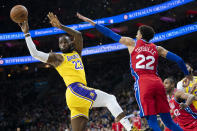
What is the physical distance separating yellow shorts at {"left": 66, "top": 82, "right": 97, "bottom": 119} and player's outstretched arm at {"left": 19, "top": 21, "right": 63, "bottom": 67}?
0.44 meters

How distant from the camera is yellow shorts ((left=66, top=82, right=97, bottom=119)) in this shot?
3682 mm

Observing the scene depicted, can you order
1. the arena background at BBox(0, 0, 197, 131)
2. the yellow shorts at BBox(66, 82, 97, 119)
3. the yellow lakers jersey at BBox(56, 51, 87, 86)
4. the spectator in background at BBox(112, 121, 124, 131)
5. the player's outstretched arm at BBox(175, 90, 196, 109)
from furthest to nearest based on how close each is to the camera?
1. the arena background at BBox(0, 0, 197, 131)
2. the spectator in background at BBox(112, 121, 124, 131)
3. the player's outstretched arm at BBox(175, 90, 196, 109)
4. the yellow lakers jersey at BBox(56, 51, 87, 86)
5. the yellow shorts at BBox(66, 82, 97, 119)

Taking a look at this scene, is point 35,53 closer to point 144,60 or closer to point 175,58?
point 144,60

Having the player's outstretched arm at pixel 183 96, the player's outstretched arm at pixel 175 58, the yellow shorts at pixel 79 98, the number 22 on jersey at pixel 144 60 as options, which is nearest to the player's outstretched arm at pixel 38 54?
the yellow shorts at pixel 79 98

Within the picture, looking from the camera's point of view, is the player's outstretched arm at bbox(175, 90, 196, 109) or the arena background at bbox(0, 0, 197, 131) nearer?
the player's outstretched arm at bbox(175, 90, 196, 109)

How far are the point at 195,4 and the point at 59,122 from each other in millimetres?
11308

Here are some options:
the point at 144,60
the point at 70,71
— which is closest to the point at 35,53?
the point at 70,71

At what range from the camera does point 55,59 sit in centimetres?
379

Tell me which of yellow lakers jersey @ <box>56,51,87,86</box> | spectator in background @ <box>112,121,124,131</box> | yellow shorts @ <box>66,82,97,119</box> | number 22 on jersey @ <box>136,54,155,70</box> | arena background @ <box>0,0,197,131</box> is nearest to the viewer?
number 22 on jersey @ <box>136,54,155,70</box>

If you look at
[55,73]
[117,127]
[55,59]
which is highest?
[55,73]

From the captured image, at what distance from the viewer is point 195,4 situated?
619 inches

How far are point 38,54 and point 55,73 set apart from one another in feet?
68.4

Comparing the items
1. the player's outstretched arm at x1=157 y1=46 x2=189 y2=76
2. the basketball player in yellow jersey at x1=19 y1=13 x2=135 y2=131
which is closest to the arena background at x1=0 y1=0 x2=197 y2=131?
the basketball player in yellow jersey at x1=19 y1=13 x2=135 y2=131

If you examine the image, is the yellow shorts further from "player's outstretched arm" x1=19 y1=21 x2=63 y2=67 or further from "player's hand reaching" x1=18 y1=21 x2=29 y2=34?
"player's hand reaching" x1=18 y1=21 x2=29 y2=34
